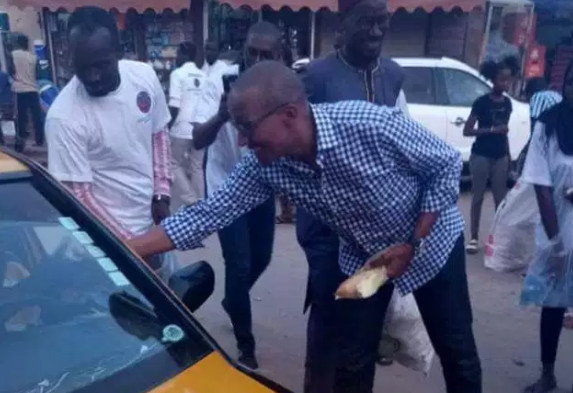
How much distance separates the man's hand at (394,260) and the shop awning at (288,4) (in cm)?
877

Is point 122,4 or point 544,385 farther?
point 122,4

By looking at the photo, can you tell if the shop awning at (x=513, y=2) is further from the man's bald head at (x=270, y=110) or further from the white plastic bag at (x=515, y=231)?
the man's bald head at (x=270, y=110)

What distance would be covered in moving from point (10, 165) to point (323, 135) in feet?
3.21

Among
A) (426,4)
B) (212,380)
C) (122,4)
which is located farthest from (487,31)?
(212,380)

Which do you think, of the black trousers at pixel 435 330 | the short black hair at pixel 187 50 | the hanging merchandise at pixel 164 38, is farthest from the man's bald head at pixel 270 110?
the hanging merchandise at pixel 164 38

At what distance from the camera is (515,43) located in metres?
13.2

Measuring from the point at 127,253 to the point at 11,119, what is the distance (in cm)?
1108

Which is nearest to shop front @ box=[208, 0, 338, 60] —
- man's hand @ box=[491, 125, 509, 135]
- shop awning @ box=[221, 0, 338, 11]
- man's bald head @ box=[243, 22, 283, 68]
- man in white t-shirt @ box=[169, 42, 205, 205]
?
shop awning @ box=[221, 0, 338, 11]

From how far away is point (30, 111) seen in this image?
1243 centimetres

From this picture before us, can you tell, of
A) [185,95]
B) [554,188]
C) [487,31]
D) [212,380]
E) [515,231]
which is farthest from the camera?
[487,31]

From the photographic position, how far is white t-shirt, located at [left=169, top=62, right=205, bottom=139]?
820 centimetres

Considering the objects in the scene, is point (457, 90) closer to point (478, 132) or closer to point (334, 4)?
point (478, 132)

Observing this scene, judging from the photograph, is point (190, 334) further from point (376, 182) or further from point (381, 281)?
point (376, 182)

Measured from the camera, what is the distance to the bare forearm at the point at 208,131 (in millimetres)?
4047
